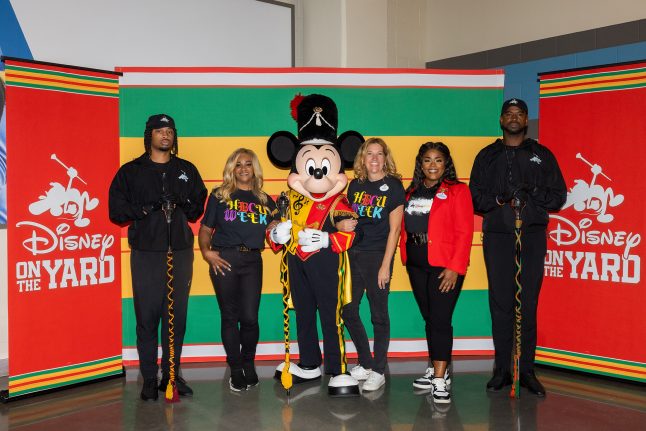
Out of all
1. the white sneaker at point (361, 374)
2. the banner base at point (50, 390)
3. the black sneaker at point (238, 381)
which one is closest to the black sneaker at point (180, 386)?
the black sneaker at point (238, 381)

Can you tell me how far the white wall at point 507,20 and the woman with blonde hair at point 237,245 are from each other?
9.00 ft

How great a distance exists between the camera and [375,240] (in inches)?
146

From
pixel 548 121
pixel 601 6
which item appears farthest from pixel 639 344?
pixel 601 6

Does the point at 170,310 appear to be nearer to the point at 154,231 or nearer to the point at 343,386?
the point at 154,231

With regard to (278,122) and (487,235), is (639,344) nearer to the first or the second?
(487,235)

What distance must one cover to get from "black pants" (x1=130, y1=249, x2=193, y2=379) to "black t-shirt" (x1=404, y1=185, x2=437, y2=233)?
4.25ft

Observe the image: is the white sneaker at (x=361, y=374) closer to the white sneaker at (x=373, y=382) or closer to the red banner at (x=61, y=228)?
the white sneaker at (x=373, y=382)

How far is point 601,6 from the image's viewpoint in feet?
15.3

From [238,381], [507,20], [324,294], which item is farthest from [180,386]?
[507,20]

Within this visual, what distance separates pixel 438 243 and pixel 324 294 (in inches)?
28.4

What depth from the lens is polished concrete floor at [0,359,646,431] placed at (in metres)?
3.24

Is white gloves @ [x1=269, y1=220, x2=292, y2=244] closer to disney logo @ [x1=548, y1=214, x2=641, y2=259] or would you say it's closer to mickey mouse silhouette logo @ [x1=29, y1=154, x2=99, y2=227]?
mickey mouse silhouette logo @ [x1=29, y1=154, x2=99, y2=227]

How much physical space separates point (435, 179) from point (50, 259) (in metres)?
2.29

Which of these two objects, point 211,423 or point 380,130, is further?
point 380,130
